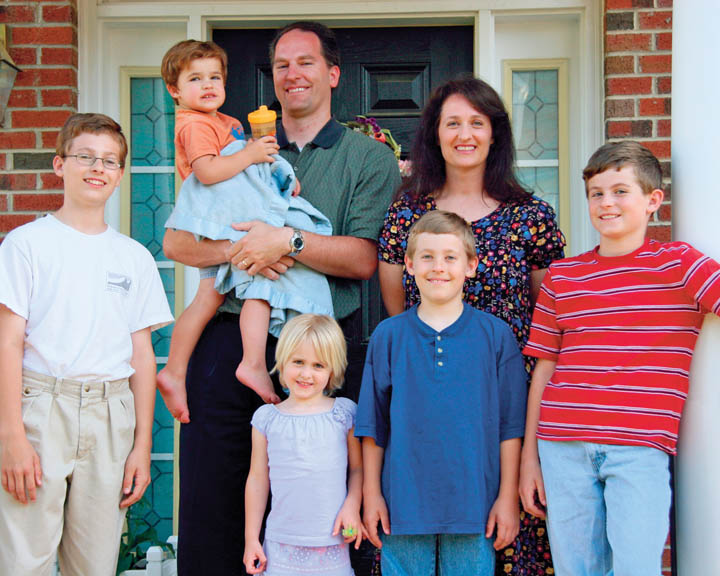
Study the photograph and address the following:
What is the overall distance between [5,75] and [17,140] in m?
0.27

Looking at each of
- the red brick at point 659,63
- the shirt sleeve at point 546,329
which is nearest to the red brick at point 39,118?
the shirt sleeve at point 546,329

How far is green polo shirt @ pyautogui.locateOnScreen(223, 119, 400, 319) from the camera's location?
2.63 m

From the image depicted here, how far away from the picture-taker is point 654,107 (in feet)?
11.1

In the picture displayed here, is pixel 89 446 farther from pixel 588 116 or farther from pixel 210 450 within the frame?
pixel 588 116

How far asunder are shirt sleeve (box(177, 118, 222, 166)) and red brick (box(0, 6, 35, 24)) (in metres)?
1.33

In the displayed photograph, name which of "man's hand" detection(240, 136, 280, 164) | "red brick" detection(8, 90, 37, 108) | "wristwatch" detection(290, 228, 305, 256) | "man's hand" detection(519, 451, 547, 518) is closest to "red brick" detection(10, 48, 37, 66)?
"red brick" detection(8, 90, 37, 108)

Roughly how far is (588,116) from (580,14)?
46 cm

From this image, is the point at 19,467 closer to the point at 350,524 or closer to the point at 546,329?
the point at 350,524

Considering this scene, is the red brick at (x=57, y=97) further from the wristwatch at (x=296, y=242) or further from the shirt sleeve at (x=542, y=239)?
the shirt sleeve at (x=542, y=239)

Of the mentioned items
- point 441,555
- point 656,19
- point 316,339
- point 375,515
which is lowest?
point 441,555

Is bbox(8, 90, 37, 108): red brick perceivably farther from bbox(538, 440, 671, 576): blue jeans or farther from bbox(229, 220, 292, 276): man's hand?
bbox(538, 440, 671, 576): blue jeans

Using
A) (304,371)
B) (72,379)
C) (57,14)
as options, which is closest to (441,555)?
(304,371)

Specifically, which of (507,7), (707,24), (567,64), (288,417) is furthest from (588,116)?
(288,417)

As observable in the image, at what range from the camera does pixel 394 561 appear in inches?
86.5
